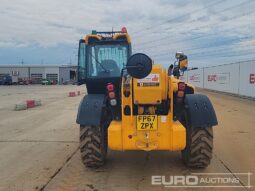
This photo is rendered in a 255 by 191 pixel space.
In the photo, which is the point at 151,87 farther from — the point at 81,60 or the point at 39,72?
the point at 39,72

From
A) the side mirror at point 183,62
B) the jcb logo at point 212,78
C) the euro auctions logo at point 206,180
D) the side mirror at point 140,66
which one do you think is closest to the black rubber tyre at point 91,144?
the euro auctions logo at point 206,180

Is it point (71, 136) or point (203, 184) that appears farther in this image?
point (71, 136)

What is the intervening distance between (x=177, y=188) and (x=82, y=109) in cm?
231

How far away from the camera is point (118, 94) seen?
8.23m

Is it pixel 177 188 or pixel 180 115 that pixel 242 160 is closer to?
pixel 180 115

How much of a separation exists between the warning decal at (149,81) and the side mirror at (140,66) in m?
0.17

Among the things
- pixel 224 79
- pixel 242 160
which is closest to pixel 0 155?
pixel 242 160

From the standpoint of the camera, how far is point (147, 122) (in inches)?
277

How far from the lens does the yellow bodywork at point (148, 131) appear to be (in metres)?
A: 6.98

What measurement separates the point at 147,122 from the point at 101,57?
2647mm

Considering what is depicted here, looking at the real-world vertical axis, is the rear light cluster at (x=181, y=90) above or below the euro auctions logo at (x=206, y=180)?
above

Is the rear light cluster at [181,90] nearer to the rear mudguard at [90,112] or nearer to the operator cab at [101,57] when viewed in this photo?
the rear mudguard at [90,112]

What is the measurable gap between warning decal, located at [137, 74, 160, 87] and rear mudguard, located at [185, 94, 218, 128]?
0.94 metres

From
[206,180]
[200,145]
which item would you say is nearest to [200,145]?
[200,145]
